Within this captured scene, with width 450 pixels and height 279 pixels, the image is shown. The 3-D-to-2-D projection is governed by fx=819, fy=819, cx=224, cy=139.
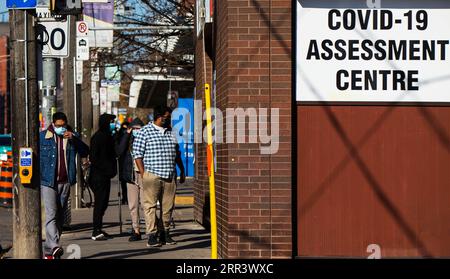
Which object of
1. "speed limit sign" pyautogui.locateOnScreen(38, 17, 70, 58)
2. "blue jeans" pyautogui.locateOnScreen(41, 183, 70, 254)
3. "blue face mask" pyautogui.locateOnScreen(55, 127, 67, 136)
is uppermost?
"speed limit sign" pyautogui.locateOnScreen(38, 17, 70, 58)

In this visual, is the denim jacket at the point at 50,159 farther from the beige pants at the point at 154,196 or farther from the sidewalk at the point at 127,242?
the beige pants at the point at 154,196

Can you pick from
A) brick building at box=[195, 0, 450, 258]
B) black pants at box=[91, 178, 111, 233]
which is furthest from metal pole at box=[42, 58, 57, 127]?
brick building at box=[195, 0, 450, 258]

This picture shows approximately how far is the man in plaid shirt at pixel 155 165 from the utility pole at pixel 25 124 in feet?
7.18

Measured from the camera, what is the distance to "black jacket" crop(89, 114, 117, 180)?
1280 centimetres

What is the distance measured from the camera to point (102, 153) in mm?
12844

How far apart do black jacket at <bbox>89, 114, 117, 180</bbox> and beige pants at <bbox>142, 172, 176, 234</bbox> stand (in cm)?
168

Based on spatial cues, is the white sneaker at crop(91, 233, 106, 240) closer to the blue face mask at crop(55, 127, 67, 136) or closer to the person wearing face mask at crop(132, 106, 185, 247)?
the person wearing face mask at crop(132, 106, 185, 247)

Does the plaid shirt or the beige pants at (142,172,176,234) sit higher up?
the plaid shirt

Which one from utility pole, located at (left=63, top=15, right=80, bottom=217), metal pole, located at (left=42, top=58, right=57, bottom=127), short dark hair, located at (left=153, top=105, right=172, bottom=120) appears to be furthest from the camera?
utility pole, located at (left=63, top=15, right=80, bottom=217)

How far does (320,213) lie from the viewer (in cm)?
921

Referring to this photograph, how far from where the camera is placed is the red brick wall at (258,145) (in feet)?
29.7

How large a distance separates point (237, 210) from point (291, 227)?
625mm

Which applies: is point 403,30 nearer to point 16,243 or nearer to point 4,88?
point 16,243

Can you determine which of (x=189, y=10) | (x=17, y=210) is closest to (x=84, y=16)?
(x=189, y=10)
